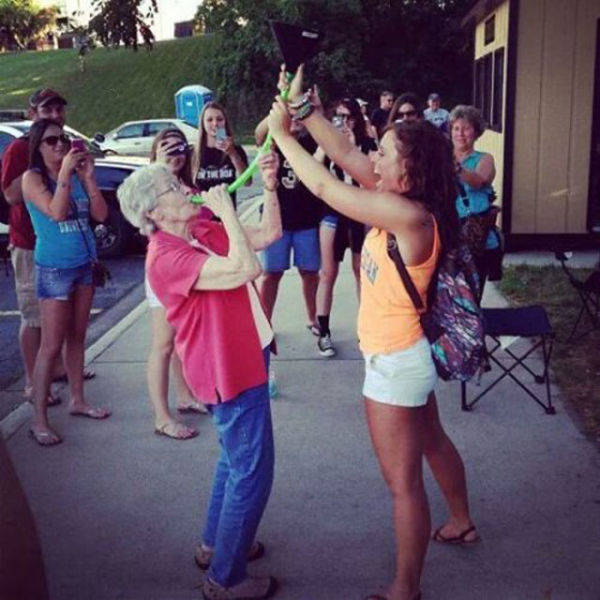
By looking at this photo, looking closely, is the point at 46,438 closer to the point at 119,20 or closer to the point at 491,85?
the point at 119,20

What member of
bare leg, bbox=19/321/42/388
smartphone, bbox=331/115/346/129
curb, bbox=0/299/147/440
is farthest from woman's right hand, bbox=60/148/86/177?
smartphone, bbox=331/115/346/129

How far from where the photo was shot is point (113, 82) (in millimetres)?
48656

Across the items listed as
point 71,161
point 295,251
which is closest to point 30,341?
point 71,161

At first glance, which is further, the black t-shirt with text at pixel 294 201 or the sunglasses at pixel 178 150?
the black t-shirt with text at pixel 294 201

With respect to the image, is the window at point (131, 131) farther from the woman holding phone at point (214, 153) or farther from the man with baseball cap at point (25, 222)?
the man with baseball cap at point (25, 222)

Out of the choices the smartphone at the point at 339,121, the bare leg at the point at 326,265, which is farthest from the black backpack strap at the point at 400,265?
the smartphone at the point at 339,121

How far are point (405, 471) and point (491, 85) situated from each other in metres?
10.3

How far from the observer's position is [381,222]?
2.62 m

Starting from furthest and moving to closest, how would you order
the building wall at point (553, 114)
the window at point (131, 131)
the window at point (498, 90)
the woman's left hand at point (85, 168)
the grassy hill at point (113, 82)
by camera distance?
the grassy hill at point (113, 82), the window at point (131, 131), the window at point (498, 90), the building wall at point (553, 114), the woman's left hand at point (85, 168)

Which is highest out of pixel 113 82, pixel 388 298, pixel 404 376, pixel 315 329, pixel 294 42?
pixel 113 82

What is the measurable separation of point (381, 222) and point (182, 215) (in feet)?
2.45

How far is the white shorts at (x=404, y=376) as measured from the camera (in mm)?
2727

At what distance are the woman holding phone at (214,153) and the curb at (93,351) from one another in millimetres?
1767

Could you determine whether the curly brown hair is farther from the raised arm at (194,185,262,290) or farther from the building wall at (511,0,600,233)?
the building wall at (511,0,600,233)
